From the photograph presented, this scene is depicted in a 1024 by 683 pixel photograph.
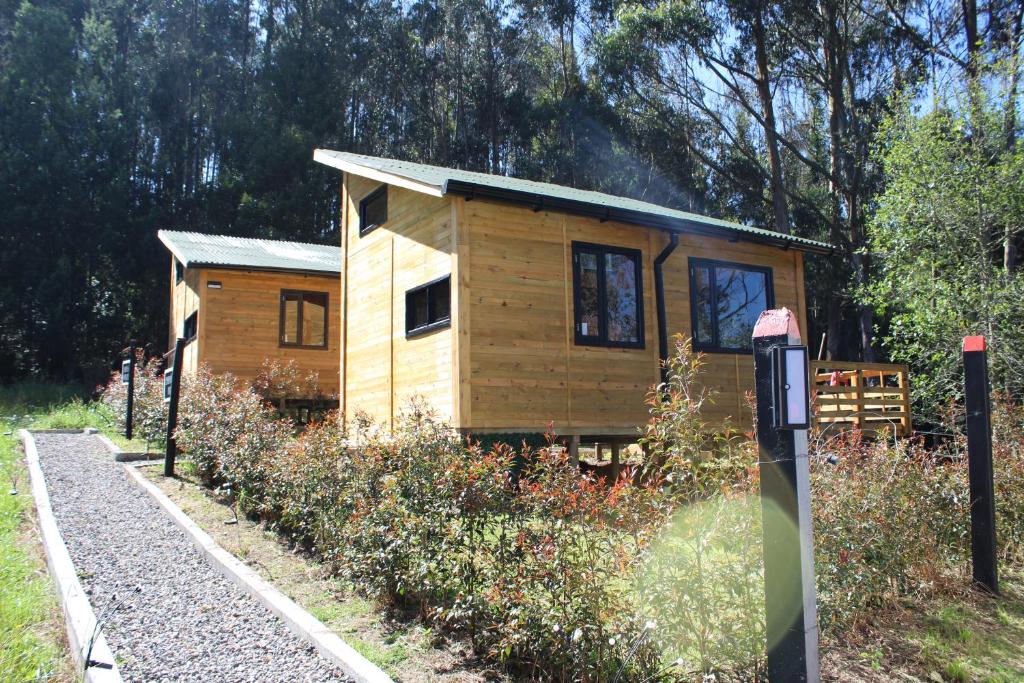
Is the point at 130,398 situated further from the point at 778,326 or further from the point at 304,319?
the point at 778,326

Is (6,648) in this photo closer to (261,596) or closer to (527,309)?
(261,596)

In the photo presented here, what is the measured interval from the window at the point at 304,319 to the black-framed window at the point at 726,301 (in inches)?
407

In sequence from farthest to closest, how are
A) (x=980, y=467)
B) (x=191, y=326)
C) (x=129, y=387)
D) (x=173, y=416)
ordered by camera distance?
(x=191, y=326)
(x=129, y=387)
(x=173, y=416)
(x=980, y=467)

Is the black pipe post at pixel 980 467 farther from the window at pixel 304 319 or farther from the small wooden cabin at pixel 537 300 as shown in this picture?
the window at pixel 304 319

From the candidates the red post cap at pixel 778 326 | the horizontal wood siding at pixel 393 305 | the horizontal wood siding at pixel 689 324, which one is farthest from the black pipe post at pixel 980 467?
the horizontal wood siding at pixel 393 305

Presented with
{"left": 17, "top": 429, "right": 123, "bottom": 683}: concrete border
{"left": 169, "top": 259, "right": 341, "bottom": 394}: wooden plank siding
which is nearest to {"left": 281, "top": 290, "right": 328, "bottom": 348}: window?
{"left": 169, "top": 259, "right": 341, "bottom": 394}: wooden plank siding

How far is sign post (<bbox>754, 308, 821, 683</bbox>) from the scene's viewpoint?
340cm

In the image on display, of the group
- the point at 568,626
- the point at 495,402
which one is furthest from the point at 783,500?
the point at 495,402

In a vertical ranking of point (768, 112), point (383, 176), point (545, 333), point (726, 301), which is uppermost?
point (768, 112)

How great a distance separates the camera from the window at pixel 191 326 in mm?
19188

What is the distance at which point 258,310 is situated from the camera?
18875 millimetres

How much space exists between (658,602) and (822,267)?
90.6ft

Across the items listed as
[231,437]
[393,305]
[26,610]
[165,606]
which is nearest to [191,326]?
[393,305]

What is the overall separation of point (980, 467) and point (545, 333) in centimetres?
545
